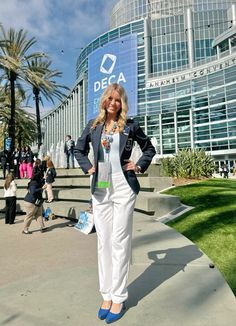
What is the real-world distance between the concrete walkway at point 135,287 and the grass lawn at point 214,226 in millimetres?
349

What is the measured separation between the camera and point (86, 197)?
10891 mm

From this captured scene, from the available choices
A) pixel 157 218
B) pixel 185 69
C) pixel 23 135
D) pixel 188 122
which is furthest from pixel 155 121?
pixel 157 218

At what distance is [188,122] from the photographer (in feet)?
238

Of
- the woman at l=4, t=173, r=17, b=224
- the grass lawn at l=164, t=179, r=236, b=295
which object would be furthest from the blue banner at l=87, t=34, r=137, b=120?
the grass lawn at l=164, t=179, r=236, b=295

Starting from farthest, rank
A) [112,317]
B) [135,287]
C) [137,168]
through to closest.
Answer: [135,287]
[137,168]
[112,317]

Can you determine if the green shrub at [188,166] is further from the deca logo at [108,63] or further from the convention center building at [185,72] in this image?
the convention center building at [185,72]

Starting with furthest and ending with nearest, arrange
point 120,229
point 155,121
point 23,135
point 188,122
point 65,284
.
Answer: point 155,121 → point 188,122 → point 23,135 → point 65,284 → point 120,229

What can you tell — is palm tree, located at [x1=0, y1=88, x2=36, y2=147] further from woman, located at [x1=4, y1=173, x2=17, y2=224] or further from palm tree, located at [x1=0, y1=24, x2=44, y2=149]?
woman, located at [x1=4, y1=173, x2=17, y2=224]

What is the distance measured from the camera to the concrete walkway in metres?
2.68

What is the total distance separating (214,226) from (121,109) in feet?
12.3

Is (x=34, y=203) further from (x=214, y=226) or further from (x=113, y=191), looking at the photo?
(x=113, y=191)

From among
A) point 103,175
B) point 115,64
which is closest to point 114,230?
point 103,175

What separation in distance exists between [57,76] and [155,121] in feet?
150

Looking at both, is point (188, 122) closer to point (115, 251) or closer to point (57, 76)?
point (57, 76)
